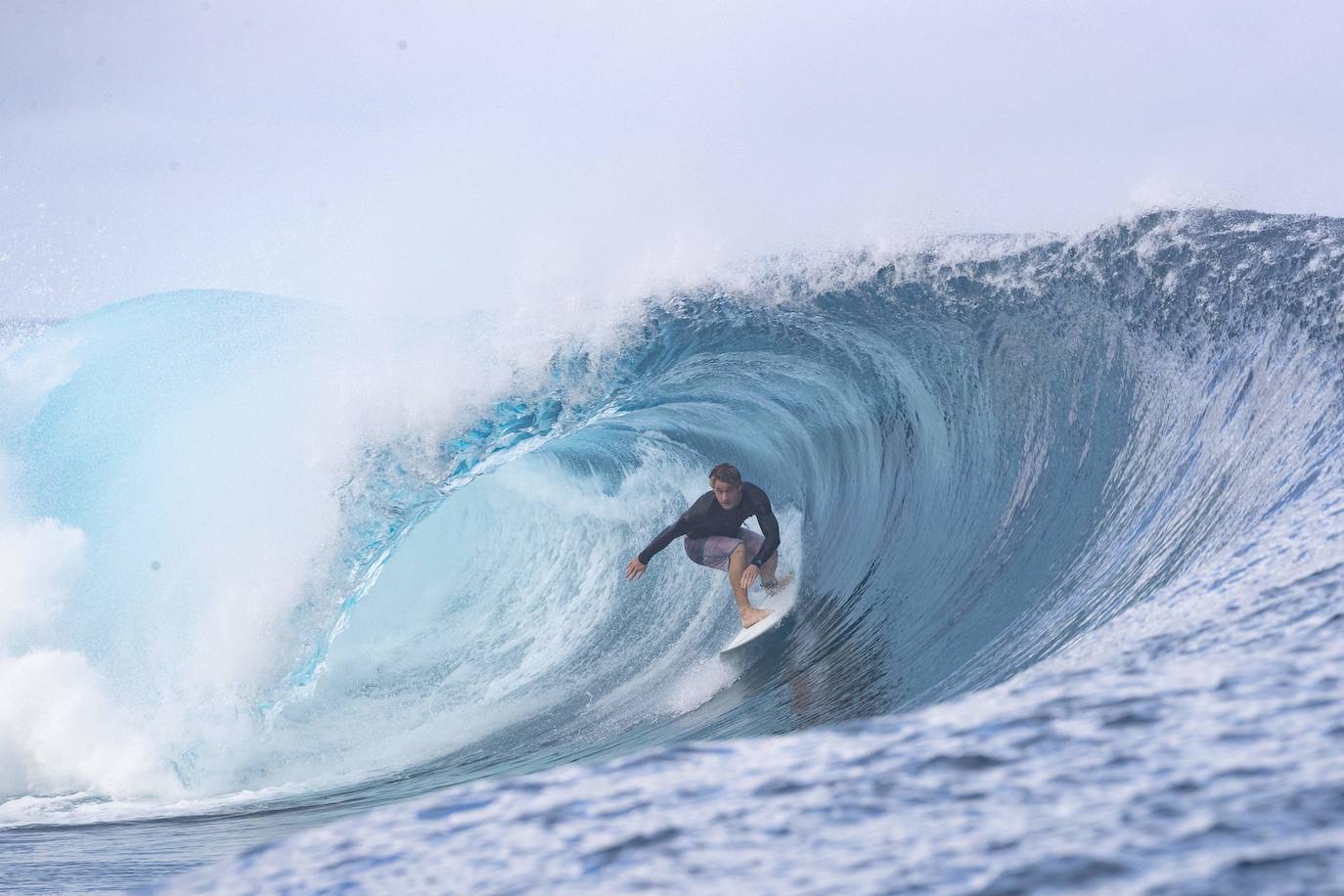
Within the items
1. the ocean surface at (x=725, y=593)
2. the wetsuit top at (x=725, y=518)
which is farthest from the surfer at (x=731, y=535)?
the ocean surface at (x=725, y=593)

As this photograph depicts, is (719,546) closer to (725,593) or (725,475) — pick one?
(725,475)

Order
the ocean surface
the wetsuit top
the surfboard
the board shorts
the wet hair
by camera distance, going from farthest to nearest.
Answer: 1. the surfboard
2. the board shorts
3. the wetsuit top
4. the wet hair
5. the ocean surface

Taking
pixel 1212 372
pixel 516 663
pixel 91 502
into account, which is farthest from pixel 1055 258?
pixel 91 502

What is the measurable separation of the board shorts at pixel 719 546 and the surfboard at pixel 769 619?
1.39 feet

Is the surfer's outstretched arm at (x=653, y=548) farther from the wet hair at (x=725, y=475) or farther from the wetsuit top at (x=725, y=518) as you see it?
the wet hair at (x=725, y=475)

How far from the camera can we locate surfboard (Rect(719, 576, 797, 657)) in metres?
6.11

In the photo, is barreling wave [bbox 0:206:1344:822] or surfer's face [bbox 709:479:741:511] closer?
barreling wave [bbox 0:206:1344:822]

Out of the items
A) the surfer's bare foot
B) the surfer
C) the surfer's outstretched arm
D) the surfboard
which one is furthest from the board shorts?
the surfboard

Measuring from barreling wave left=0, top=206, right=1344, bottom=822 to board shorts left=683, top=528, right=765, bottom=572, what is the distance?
0.55 meters

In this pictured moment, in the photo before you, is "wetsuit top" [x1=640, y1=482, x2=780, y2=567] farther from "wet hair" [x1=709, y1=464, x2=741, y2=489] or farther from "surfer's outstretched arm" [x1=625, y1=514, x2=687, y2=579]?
"wet hair" [x1=709, y1=464, x2=741, y2=489]

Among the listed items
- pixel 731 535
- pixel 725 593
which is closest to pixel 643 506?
pixel 725 593

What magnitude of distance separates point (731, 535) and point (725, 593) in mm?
1356

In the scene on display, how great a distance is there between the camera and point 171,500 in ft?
29.4

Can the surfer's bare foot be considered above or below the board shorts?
below
